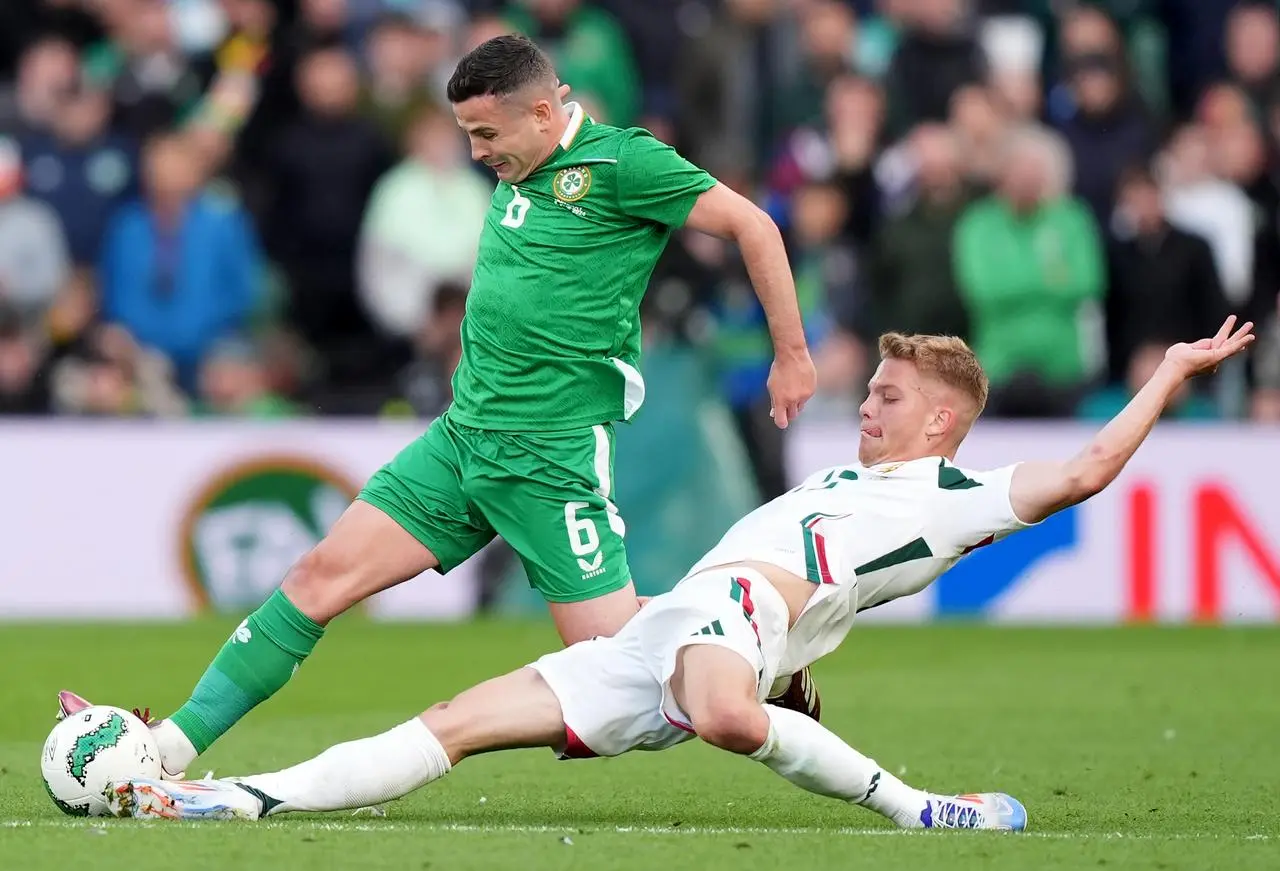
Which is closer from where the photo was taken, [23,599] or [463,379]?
[463,379]

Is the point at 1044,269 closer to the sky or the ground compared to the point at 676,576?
closer to the sky

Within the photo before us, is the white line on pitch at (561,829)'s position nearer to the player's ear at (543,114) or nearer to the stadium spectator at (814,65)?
the player's ear at (543,114)

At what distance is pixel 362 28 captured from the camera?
645 inches

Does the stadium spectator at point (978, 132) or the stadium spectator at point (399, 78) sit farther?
the stadium spectator at point (399, 78)

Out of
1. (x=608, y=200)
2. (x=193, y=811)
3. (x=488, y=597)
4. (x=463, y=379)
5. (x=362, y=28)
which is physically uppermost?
(x=362, y=28)

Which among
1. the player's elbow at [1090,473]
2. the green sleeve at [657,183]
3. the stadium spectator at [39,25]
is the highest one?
the stadium spectator at [39,25]

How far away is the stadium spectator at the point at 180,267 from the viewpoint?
576 inches

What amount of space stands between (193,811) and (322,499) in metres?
7.79

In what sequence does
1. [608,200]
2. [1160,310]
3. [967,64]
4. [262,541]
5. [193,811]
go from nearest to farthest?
[193,811] → [608,200] → [262,541] → [1160,310] → [967,64]

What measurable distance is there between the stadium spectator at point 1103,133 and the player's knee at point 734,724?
10162 millimetres

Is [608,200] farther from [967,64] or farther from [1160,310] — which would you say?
[967,64]

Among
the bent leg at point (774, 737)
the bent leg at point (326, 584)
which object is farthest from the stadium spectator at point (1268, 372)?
the bent leg at point (774, 737)

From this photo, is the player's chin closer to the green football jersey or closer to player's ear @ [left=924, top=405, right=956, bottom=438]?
player's ear @ [left=924, top=405, right=956, bottom=438]

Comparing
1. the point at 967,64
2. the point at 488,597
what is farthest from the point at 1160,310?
the point at 488,597
